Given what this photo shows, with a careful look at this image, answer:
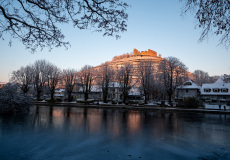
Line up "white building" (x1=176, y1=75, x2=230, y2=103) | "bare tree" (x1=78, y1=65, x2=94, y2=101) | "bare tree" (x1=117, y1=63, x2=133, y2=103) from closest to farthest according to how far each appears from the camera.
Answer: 1. "bare tree" (x1=117, y1=63, x2=133, y2=103)
2. "white building" (x1=176, y1=75, x2=230, y2=103)
3. "bare tree" (x1=78, y1=65, x2=94, y2=101)

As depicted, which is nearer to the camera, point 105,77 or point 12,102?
point 12,102

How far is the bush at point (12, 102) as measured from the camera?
20.2 m

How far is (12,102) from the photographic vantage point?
20719mm

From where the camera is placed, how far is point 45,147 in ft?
23.8

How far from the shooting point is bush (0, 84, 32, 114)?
794 inches

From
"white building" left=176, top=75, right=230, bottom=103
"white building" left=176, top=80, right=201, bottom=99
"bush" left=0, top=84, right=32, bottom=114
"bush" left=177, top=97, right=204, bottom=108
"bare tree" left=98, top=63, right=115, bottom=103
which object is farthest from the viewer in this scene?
"white building" left=176, top=80, right=201, bottom=99

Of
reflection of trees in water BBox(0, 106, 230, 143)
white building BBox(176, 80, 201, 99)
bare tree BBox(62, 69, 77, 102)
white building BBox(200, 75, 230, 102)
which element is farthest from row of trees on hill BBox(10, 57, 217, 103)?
reflection of trees in water BBox(0, 106, 230, 143)

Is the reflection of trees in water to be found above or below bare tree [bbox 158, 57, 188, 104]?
below

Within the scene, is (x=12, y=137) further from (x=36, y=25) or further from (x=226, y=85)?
(x=226, y=85)

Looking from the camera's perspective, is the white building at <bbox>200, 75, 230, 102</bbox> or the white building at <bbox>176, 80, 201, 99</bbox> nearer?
the white building at <bbox>200, 75, 230, 102</bbox>

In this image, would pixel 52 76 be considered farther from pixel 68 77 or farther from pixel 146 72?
pixel 146 72

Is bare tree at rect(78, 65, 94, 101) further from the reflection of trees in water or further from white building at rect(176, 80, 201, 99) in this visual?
the reflection of trees in water

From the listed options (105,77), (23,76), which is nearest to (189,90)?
(105,77)

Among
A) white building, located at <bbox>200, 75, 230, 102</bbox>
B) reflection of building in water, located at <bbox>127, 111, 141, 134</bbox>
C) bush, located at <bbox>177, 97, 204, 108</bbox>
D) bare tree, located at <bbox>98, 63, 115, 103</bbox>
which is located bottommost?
reflection of building in water, located at <bbox>127, 111, 141, 134</bbox>
